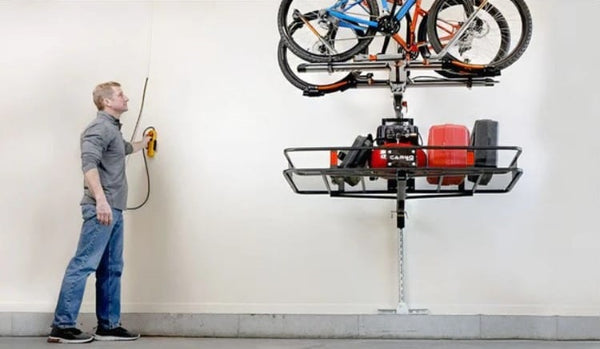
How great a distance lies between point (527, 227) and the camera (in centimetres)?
372

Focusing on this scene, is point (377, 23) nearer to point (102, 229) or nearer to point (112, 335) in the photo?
point (102, 229)

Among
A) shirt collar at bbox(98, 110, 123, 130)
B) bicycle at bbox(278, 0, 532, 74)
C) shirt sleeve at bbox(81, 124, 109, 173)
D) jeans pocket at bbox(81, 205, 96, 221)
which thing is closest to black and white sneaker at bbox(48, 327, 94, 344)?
jeans pocket at bbox(81, 205, 96, 221)

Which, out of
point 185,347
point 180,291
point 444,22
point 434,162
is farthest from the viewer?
point 180,291

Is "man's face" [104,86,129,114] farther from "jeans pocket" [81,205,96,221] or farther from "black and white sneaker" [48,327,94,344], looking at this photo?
"black and white sneaker" [48,327,94,344]

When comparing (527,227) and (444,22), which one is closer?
(444,22)

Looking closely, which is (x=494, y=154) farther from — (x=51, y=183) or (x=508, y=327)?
(x=51, y=183)

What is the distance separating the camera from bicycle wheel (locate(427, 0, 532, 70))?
9.61 feet

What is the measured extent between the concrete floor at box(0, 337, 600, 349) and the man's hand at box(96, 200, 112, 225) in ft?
2.12

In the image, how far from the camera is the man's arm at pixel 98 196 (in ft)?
11.3

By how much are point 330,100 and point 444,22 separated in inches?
38.2

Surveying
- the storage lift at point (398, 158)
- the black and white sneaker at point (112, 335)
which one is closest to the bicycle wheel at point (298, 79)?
the storage lift at point (398, 158)

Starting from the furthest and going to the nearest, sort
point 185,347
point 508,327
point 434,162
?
point 508,327 < point 185,347 < point 434,162

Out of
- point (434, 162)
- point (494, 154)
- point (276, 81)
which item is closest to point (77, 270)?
point (276, 81)

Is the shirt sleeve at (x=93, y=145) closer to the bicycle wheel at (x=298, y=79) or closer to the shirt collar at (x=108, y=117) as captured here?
the shirt collar at (x=108, y=117)
